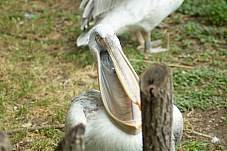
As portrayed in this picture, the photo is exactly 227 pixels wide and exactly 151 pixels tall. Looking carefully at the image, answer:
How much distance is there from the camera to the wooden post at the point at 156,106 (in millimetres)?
2130

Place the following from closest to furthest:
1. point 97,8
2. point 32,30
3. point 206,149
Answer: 1. point 206,149
2. point 97,8
3. point 32,30

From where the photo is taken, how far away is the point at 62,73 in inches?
212

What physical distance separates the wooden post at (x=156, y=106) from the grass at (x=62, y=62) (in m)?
1.64

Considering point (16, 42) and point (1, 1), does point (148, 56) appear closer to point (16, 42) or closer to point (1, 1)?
point (16, 42)

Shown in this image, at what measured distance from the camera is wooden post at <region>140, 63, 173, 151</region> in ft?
6.99

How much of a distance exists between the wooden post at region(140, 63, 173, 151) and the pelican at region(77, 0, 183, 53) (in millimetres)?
3498

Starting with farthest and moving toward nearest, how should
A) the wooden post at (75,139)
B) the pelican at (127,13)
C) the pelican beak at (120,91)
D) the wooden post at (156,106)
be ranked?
the pelican at (127,13) < the pelican beak at (120,91) < the wooden post at (156,106) < the wooden post at (75,139)

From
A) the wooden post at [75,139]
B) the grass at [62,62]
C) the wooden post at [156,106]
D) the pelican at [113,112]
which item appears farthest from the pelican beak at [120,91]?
the grass at [62,62]

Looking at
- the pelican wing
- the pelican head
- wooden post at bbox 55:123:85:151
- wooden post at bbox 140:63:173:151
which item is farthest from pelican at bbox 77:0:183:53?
wooden post at bbox 55:123:85:151

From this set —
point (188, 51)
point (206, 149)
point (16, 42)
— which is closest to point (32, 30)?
point (16, 42)

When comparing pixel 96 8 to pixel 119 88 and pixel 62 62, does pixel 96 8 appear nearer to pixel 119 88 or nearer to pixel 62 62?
pixel 62 62

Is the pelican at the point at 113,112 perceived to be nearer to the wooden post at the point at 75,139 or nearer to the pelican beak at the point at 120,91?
the pelican beak at the point at 120,91

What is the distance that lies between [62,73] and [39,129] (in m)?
1.36

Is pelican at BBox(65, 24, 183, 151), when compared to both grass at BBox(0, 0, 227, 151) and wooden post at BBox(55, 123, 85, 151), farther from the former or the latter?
grass at BBox(0, 0, 227, 151)
